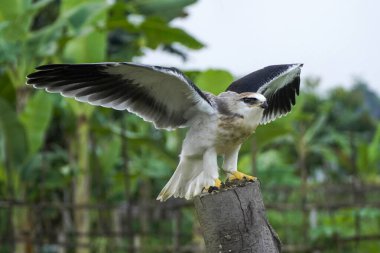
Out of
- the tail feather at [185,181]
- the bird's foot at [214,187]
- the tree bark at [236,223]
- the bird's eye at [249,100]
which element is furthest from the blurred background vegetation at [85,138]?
the tree bark at [236,223]

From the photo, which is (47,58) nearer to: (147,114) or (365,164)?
(147,114)

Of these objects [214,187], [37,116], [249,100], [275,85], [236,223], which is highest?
[37,116]

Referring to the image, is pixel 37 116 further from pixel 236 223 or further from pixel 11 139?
pixel 236 223

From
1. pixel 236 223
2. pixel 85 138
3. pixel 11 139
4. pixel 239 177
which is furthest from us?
pixel 85 138

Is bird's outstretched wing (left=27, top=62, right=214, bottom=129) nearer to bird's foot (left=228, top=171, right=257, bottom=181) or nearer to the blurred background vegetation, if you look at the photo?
bird's foot (left=228, top=171, right=257, bottom=181)

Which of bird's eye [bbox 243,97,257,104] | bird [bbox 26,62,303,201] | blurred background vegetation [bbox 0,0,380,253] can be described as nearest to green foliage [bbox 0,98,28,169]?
blurred background vegetation [bbox 0,0,380,253]

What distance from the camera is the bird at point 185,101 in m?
2.93

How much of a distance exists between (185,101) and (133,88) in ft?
0.82

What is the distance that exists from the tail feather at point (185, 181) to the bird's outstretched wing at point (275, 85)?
1.28ft

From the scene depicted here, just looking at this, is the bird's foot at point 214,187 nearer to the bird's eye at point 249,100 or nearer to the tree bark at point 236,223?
the tree bark at point 236,223

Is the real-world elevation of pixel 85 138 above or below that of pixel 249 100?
above

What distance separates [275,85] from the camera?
139 inches

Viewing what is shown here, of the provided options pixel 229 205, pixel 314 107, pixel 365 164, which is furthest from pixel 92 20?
pixel 314 107

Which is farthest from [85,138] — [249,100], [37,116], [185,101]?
[249,100]
